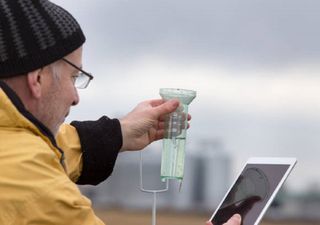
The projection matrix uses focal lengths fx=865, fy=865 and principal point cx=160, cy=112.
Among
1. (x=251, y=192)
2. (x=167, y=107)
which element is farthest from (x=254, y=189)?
(x=167, y=107)

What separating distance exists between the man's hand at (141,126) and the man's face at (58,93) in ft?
3.42

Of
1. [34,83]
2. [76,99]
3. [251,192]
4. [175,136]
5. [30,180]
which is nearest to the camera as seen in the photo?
[30,180]

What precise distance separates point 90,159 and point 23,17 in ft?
4.20

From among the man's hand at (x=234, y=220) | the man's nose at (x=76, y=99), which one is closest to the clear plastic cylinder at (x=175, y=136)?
the man's hand at (x=234, y=220)

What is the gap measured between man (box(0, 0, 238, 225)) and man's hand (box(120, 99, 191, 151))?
3.15ft

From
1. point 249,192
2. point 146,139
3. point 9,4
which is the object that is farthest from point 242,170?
point 9,4

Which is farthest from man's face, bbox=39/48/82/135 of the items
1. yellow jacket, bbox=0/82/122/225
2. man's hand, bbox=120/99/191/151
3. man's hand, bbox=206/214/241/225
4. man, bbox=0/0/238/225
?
man's hand, bbox=120/99/191/151

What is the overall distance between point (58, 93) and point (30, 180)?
42cm

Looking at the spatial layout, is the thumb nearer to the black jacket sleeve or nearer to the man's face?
the black jacket sleeve

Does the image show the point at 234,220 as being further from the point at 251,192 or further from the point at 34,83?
the point at 34,83

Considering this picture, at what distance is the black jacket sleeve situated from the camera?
13.5 ft

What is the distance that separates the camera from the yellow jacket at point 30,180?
2686mm

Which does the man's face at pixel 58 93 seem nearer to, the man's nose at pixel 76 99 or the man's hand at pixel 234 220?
the man's nose at pixel 76 99

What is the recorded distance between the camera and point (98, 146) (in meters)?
4.14
